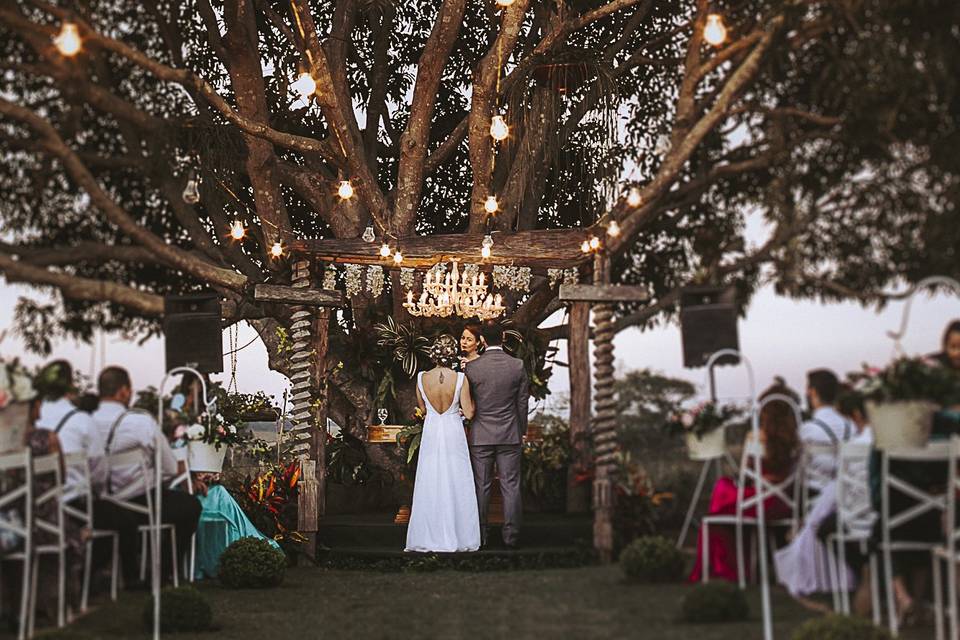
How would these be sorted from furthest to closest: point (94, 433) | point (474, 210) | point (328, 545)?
point (474, 210) < point (328, 545) < point (94, 433)

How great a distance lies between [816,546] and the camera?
7.93m

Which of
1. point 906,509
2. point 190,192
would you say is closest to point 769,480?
point 906,509

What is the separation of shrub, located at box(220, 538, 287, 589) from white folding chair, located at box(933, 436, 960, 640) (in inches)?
240

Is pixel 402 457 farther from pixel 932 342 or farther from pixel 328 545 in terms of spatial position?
pixel 932 342

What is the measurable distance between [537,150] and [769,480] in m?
8.05

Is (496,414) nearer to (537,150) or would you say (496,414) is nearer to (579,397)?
(579,397)

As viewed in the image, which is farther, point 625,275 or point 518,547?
point 625,275

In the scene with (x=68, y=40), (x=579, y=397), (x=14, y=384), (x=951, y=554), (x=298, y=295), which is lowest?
(x=951, y=554)

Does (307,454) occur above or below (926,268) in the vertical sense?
below

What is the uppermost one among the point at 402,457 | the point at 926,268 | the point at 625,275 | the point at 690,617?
the point at 625,275

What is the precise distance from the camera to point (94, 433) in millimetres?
8953

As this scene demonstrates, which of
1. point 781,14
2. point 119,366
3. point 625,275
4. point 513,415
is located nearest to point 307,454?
point 513,415

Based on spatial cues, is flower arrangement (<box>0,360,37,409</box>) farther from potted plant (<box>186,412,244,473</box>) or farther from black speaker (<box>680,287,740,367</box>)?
black speaker (<box>680,287,740,367</box>)

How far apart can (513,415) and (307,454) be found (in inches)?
85.7
